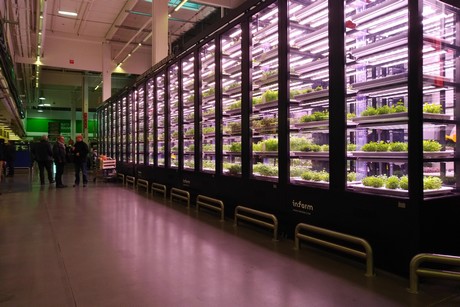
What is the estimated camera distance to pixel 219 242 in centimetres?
428

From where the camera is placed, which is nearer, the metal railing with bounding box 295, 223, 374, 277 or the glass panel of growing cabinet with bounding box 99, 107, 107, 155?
the metal railing with bounding box 295, 223, 374, 277

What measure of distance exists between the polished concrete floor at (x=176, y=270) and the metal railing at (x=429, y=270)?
10cm

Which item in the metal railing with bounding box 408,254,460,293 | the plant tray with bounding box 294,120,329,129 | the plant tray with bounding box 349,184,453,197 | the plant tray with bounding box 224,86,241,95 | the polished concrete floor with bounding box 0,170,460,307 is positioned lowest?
the polished concrete floor with bounding box 0,170,460,307

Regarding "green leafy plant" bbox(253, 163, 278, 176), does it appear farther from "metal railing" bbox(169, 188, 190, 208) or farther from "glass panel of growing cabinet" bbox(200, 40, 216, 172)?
"metal railing" bbox(169, 188, 190, 208)

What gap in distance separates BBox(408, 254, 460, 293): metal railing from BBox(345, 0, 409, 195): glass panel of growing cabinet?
0.72m

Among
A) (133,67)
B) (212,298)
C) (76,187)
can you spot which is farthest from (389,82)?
(133,67)

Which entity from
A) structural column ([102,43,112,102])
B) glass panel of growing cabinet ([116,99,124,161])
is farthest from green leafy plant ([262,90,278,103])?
structural column ([102,43,112,102])

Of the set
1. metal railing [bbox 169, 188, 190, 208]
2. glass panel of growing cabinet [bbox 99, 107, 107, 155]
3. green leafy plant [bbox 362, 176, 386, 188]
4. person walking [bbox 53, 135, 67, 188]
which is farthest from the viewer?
glass panel of growing cabinet [bbox 99, 107, 107, 155]

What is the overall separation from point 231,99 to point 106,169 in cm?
711

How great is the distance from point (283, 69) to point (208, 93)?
7.76ft

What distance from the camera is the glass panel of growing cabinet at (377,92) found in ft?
11.1

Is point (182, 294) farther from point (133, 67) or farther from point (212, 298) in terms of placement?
point (133, 67)

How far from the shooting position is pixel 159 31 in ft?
34.4

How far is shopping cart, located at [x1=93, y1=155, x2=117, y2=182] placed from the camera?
11.5 meters
